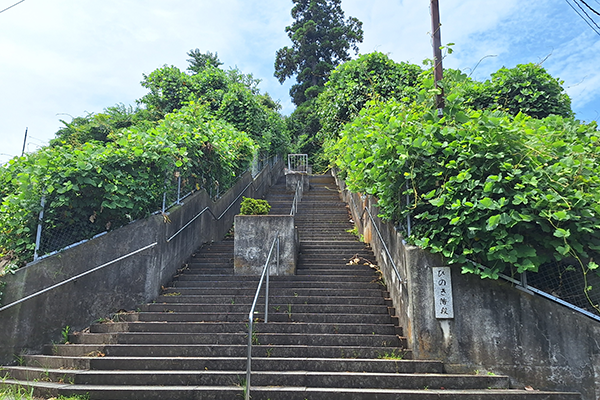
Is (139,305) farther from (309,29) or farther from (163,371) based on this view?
(309,29)

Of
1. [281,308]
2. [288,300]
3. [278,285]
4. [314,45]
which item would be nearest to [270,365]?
[281,308]

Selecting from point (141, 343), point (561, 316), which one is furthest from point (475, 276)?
point (141, 343)

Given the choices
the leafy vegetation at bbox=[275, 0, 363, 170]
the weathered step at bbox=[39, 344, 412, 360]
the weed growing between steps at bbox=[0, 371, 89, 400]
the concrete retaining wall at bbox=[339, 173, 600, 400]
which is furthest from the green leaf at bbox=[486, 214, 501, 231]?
the leafy vegetation at bbox=[275, 0, 363, 170]

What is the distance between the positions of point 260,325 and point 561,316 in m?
4.10

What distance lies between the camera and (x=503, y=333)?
15.3 feet

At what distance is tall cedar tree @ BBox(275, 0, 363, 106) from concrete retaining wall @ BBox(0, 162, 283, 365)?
19668 mm

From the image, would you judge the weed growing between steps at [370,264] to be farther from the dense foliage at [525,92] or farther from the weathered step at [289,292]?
the dense foliage at [525,92]

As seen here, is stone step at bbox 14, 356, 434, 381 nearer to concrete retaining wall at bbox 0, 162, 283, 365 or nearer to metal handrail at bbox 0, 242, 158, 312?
concrete retaining wall at bbox 0, 162, 283, 365

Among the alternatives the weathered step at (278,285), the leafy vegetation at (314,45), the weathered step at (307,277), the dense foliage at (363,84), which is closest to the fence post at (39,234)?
the weathered step at (278,285)

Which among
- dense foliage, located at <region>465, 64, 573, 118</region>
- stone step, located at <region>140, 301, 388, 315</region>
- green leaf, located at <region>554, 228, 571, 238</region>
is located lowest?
stone step, located at <region>140, 301, 388, 315</region>

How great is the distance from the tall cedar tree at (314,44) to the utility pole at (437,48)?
63.4 feet

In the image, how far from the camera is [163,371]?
4.66 metres

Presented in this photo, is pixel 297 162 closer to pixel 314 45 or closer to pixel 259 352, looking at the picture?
pixel 314 45

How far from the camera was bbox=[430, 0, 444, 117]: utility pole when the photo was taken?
18.3 ft
